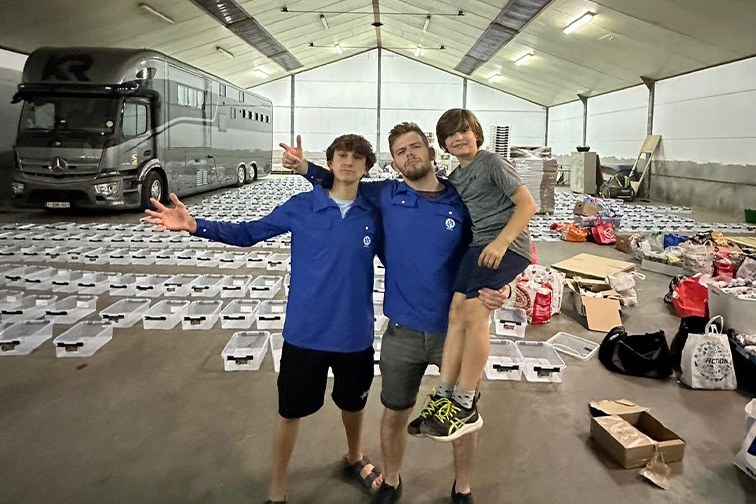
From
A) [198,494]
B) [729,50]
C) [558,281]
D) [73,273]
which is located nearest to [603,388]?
[558,281]

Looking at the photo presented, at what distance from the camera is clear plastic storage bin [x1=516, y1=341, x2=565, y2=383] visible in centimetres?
381

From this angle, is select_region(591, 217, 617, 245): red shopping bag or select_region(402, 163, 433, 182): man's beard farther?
select_region(591, 217, 617, 245): red shopping bag

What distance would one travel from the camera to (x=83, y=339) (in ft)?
13.8

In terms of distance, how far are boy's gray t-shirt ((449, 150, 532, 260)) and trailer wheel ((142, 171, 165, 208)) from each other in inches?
395

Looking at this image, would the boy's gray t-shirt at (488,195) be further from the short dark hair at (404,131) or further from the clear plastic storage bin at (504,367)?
the clear plastic storage bin at (504,367)

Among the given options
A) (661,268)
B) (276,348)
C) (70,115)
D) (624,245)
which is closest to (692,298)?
(661,268)

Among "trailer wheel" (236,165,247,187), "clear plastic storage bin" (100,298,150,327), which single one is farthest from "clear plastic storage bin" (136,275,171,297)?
"trailer wheel" (236,165,247,187)

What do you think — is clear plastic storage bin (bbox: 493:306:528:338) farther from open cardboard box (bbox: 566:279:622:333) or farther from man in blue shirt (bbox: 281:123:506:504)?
man in blue shirt (bbox: 281:123:506:504)

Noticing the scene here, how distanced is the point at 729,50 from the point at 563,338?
1041 centimetres

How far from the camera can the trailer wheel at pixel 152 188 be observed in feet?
36.6

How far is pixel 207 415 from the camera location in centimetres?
320

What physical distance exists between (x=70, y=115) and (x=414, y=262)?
1004 centimetres

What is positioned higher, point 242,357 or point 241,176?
point 241,176

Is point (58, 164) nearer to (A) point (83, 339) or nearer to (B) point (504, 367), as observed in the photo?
(A) point (83, 339)
